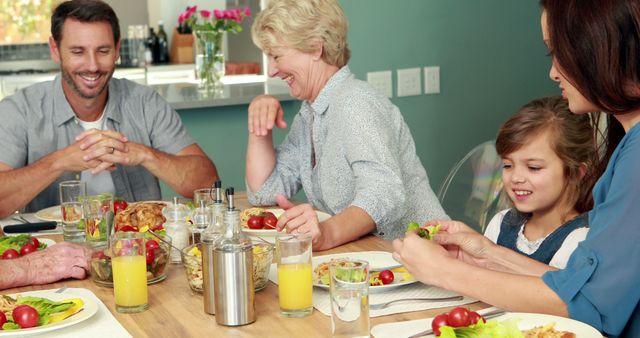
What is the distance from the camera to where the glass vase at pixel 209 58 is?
4266 mm

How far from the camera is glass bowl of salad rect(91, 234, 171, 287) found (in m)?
1.93

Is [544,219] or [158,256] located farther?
[544,219]

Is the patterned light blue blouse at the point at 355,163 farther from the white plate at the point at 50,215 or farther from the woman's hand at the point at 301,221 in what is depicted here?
the white plate at the point at 50,215

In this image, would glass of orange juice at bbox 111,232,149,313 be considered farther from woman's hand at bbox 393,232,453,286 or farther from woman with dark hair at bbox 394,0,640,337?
woman with dark hair at bbox 394,0,640,337

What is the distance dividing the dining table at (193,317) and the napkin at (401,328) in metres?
0.04

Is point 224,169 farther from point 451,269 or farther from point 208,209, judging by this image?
point 451,269

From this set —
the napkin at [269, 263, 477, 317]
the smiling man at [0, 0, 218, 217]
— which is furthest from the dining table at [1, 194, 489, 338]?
the smiling man at [0, 0, 218, 217]

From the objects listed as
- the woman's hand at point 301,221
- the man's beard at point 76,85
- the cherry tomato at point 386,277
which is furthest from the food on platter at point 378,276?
the man's beard at point 76,85

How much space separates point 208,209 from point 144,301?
46cm

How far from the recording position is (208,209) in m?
2.21

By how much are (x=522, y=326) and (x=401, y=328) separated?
20 centimetres

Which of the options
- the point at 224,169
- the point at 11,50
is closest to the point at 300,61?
the point at 224,169

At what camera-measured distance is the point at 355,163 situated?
244cm

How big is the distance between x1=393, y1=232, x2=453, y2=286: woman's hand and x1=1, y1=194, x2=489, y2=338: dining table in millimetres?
68
